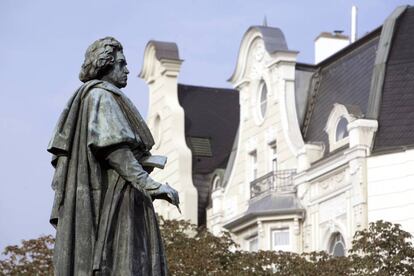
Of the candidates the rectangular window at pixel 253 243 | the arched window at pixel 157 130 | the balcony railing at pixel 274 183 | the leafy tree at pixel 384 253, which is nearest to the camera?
the leafy tree at pixel 384 253

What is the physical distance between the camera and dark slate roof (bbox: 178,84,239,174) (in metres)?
54.1

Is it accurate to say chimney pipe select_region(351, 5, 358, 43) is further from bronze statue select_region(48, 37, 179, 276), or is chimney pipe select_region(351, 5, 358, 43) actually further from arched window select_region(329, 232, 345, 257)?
bronze statue select_region(48, 37, 179, 276)

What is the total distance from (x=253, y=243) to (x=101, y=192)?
3601 centimetres

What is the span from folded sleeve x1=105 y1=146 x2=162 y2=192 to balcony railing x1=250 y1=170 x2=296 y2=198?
34.7 meters

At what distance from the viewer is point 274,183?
1860 inches

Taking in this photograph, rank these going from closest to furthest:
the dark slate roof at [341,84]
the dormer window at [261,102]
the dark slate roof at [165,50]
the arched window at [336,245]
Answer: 1. the arched window at [336,245]
2. the dark slate roof at [341,84]
3. the dormer window at [261,102]
4. the dark slate roof at [165,50]

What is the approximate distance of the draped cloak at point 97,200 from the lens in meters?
11.6

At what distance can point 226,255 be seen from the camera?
3731cm

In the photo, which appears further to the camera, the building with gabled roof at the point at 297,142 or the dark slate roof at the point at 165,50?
the dark slate roof at the point at 165,50

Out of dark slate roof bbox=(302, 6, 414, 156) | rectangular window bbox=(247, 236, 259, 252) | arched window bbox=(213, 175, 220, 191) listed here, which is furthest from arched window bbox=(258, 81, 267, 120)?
rectangular window bbox=(247, 236, 259, 252)

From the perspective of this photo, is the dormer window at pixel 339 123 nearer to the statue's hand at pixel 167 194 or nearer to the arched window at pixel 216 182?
the arched window at pixel 216 182

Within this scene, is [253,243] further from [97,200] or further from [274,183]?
[97,200]

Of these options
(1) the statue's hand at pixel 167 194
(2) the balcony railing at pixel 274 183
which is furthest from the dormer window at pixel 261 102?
(1) the statue's hand at pixel 167 194

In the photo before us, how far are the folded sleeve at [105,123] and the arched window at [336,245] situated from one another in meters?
32.3
